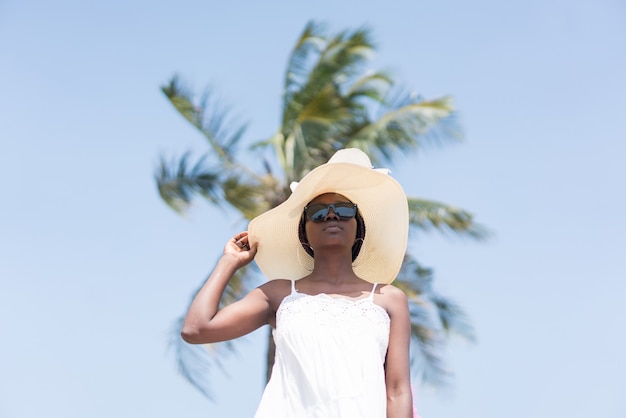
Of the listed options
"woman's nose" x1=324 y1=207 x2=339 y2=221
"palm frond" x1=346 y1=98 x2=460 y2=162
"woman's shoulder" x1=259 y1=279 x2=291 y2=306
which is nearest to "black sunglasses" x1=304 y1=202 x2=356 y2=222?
"woman's nose" x1=324 y1=207 x2=339 y2=221

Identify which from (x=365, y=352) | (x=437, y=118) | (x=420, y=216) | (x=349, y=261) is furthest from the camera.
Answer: (x=420, y=216)

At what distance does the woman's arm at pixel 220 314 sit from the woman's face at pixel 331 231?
1.30 feet

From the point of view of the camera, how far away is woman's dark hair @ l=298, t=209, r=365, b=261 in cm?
532

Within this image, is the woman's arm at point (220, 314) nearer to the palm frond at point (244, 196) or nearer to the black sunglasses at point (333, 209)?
the black sunglasses at point (333, 209)

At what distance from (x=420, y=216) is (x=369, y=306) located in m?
10.8

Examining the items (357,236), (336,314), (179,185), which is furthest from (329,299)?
(179,185)

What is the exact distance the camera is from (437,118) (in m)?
14.5

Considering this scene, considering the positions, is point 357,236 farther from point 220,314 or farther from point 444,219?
point 444,219

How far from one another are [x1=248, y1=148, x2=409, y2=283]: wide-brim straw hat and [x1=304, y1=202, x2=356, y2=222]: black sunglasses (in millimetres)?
124

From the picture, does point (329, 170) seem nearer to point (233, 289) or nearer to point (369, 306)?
point (369, 306)

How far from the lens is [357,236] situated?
538 centimetres

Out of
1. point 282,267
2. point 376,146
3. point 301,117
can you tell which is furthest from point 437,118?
point 282,267

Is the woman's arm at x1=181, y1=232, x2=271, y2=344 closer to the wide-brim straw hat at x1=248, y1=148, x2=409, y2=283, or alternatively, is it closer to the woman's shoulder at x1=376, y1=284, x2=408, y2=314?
the wide-brim straw hat at x1=248, y1=148, x2=409, y2=283

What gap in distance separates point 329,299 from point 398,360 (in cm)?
44
